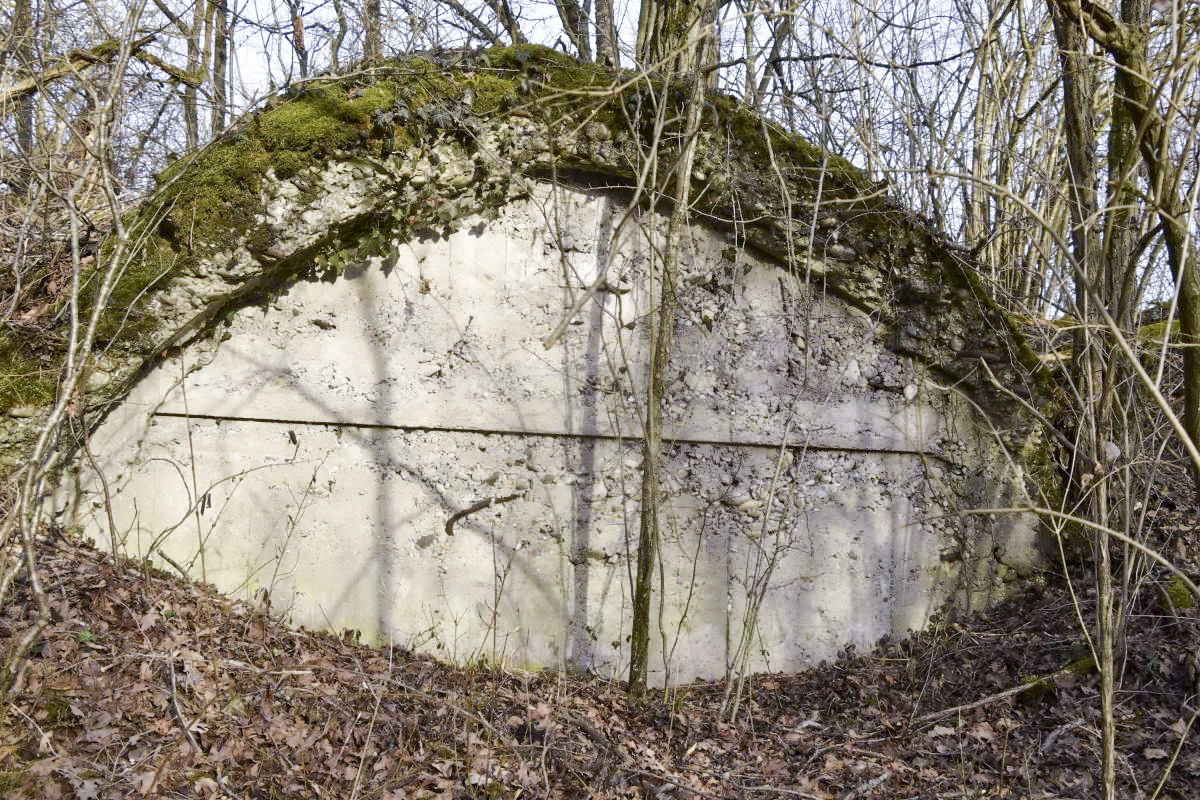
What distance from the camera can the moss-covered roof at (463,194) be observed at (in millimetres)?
4523

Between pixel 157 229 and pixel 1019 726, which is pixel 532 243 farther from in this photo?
pixel 1019 726

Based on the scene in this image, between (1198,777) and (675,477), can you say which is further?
(675,477)

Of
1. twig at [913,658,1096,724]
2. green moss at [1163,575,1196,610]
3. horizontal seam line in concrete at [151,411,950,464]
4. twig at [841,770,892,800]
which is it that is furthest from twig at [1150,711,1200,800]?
horizontal seam line in concrete at [151,411,950,464]

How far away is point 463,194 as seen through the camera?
495cm

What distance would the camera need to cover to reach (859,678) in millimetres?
4957

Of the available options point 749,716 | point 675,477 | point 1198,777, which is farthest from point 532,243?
point 1198,777

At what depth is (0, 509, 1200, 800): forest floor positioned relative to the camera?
128 inches

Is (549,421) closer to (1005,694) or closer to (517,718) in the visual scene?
(517,718)

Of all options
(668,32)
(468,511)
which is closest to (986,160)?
(668,32)

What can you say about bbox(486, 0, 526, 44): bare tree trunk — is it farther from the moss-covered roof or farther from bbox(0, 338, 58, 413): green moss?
bbox(0, 338, 58, 413): green moss

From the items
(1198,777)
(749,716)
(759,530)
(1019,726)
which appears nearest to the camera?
(1198,777)

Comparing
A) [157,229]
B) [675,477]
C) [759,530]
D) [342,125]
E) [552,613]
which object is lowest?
[552,613]

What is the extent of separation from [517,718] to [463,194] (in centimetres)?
295

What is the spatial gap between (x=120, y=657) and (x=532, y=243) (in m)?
3.05
